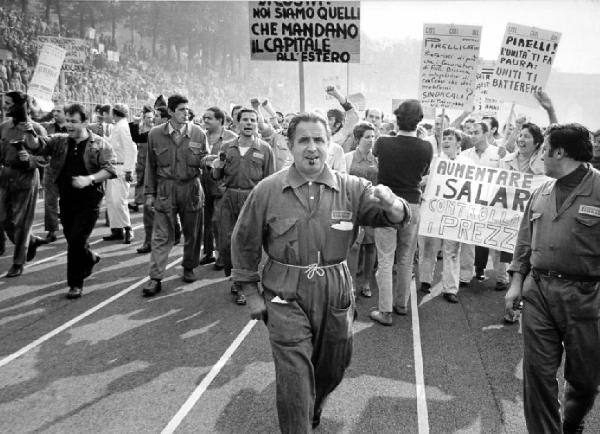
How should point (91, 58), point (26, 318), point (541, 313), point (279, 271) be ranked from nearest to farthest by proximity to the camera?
point (279, 271) → point (541, 313) → point (26, 318) → point (91, 58)

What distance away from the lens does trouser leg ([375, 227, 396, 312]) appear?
5891 mm

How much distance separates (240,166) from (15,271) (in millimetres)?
3354

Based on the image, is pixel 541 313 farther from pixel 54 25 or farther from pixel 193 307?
pixel 54 25

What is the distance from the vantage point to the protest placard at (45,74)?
1149 centimetres

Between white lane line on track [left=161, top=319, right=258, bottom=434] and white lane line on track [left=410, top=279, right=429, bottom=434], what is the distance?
163cm

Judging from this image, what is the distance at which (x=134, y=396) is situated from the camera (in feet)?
13.6

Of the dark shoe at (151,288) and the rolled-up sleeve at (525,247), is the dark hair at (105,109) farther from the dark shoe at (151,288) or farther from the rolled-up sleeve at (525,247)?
the rolled-up sleeve at (525,247)

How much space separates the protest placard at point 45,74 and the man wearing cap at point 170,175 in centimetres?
602

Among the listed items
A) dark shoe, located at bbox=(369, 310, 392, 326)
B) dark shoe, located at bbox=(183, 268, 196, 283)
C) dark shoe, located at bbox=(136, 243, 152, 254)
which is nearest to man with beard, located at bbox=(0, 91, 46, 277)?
dark shoe, located at bbox=(136, 243, 152, 254)

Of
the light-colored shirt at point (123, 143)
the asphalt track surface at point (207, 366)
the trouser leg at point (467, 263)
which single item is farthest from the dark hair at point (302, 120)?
the light-colored shirt at point (123, 143)

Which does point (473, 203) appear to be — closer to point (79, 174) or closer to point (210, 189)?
point (210, 189)

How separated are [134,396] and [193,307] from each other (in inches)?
87.3

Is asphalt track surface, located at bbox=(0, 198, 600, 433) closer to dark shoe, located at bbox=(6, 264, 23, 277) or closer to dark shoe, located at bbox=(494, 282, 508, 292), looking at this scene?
dark shoe, located at bbox=(6, 264, 23, 277)

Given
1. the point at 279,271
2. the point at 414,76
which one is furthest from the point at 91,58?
the point at 414,76
